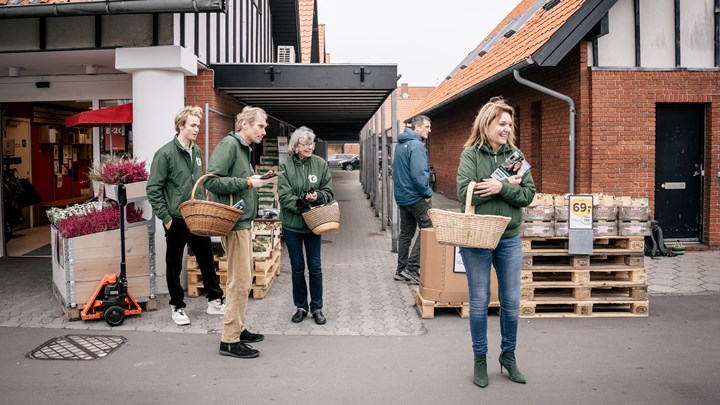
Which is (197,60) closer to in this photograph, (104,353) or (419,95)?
(104,353)

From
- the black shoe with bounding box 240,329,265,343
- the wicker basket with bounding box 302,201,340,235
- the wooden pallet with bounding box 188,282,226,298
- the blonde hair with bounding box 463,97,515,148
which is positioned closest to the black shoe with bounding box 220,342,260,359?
the black shoe with bounding box 240,329,265,343

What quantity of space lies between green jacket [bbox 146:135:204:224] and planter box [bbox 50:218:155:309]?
82 cm

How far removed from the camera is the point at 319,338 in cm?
594

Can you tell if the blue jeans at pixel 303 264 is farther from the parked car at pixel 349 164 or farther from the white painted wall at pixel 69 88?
the parked car at pixel 349 164

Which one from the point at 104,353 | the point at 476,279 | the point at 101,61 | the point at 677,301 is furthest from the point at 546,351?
the point at 101,61

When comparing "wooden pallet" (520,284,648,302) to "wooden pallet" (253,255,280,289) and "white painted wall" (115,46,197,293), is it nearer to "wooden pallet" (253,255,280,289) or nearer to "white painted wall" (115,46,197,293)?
"wooden pallet" (253,255,280,289)

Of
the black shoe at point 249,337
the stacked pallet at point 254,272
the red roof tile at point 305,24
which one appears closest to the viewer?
the black shoe at point 249,337

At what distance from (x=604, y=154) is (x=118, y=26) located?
7395 millimetres

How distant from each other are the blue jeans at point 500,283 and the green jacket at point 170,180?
2.81 m

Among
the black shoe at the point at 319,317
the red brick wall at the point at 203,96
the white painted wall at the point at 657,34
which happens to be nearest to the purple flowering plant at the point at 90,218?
the black shoe at the point at 319,317

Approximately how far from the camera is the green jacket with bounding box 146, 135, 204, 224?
611 cm

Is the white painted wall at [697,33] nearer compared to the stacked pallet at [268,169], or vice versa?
the white painted wall at [697,33]

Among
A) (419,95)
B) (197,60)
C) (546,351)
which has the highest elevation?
(419,95)

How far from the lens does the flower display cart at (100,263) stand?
21.2 ft
